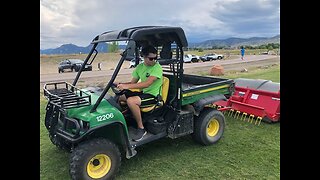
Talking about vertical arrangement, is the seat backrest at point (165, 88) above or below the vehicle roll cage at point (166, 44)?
below

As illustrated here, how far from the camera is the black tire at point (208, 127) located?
4.88 meters

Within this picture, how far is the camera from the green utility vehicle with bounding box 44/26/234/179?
11.9 ft

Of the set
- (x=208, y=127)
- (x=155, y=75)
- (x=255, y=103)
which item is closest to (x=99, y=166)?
(x=155, y=75)

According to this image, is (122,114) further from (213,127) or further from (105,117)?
(213,127)

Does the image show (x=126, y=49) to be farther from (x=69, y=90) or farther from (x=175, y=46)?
(x=69, y=90)

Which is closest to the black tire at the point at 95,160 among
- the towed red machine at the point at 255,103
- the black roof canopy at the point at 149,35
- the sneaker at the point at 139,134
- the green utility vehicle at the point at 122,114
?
the green utility vehicle at the point at 122,114

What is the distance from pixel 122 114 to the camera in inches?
160

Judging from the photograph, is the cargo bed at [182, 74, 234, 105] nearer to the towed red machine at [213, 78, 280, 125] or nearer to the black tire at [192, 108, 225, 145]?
the black tire at [192, 108, 225, 145]

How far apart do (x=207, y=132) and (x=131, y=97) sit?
1.57 m

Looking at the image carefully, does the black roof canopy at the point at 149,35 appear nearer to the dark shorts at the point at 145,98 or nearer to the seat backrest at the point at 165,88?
the seat backrest at the point at 165,88

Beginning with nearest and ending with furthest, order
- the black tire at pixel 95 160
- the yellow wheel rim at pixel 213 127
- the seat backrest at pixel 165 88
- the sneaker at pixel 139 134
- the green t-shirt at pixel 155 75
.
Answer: the black tire at pixel 95 160, the sneaker at pixel 139 134, the green t-shirt at pixel 155 75, the seat backrest at pixel 165 88, the yellow wheel rim at pixel 213 127

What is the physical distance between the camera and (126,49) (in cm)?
376
